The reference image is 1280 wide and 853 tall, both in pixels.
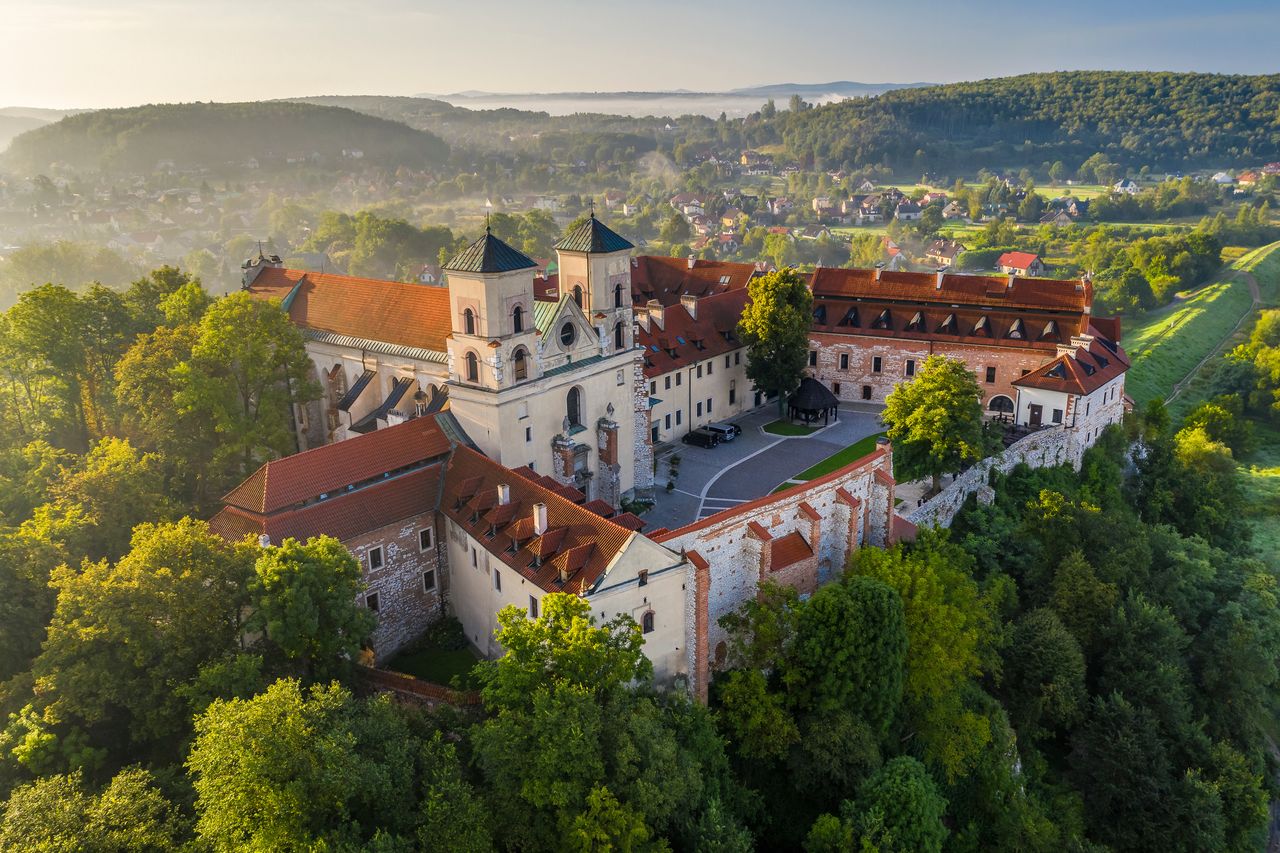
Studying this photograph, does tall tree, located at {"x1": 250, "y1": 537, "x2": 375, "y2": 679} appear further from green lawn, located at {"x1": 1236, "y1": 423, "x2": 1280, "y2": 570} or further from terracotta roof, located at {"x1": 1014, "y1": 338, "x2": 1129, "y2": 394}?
green lawn, located at {"x1": 1236, "y1": 423, "x2": 1280, "y2": 570}

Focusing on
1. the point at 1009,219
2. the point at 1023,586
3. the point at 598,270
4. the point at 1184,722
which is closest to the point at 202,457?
the point at 598,270

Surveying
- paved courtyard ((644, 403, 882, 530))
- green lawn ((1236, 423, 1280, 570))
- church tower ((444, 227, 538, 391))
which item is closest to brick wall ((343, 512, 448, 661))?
church tower ((444, 227, 538, 391))

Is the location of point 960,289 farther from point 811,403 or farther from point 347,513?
point 347,513

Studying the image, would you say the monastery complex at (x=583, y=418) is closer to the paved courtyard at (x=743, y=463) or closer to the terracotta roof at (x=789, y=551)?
the terracotta roof at (x=789, y=551)

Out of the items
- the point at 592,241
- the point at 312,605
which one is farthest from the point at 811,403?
the point at 312,605

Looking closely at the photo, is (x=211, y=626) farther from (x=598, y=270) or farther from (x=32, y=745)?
(x=598, y=270)

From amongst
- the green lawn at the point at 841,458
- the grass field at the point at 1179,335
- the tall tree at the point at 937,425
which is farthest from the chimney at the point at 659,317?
the grass field at the point at 1179,335
